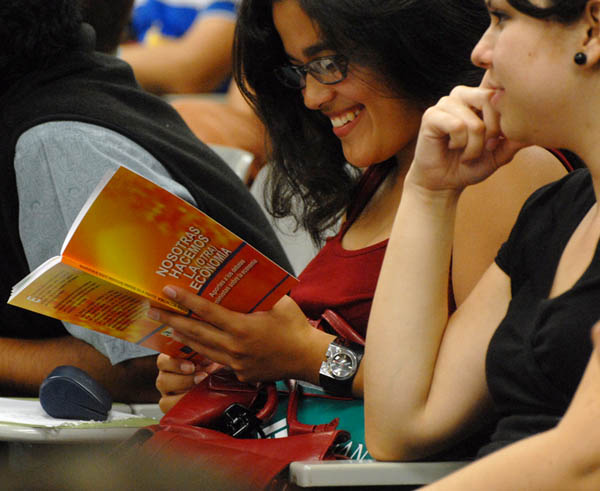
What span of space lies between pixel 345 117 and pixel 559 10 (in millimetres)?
736

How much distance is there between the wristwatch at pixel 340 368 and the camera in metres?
1.64

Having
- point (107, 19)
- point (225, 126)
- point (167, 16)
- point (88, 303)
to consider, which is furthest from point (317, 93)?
point (167, 16)

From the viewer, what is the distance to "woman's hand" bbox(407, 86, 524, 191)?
1369 mm

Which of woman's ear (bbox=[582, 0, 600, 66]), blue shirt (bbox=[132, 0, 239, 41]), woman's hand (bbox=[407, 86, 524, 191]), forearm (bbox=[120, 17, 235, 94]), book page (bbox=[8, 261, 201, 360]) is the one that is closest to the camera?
woman's ear (bbox=[582, 0, 600, 66])

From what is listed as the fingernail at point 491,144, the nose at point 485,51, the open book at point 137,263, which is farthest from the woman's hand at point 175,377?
Result: the nose at point 485,51

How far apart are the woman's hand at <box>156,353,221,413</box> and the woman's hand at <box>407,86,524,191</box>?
643mm

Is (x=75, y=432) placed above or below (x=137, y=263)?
below

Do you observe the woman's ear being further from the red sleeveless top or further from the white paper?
the white paper

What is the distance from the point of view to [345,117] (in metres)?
1.82

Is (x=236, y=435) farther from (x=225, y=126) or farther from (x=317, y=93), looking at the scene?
(x=225, y=126)

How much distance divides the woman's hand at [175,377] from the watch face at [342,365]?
0.29 m

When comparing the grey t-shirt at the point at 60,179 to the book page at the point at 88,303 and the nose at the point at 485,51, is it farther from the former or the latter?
the nose at the point at 485,51

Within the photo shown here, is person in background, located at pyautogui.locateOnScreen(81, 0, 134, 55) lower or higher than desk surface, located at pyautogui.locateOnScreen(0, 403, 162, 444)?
higher

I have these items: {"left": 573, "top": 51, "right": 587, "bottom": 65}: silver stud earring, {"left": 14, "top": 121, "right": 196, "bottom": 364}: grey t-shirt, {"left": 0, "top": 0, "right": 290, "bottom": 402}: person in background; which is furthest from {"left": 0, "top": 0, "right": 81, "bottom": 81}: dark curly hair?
{"left": 573, "top": 51, "right": 587, "bottom": 65}: silver stud earring
